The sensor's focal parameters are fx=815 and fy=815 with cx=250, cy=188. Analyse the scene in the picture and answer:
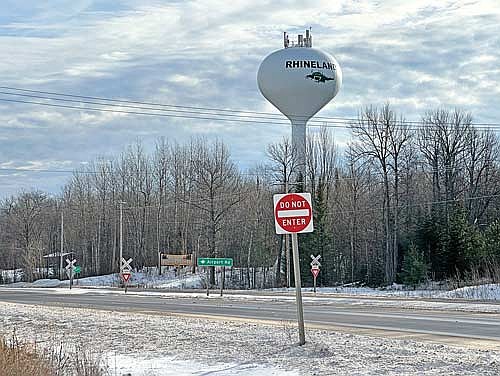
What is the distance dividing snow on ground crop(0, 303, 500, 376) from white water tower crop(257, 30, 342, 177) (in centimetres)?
3938

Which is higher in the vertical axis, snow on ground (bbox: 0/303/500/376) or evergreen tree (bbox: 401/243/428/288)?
evergreen tree (bbox: 401/243/428/288)

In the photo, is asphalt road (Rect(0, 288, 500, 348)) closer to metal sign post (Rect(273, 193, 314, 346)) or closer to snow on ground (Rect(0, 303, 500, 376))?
snow on ground (Rect(0, 303, 500, 376))

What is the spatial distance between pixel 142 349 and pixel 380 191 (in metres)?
58.8

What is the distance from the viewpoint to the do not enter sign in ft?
47.7

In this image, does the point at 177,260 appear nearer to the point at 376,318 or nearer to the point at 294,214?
the point at 376,318

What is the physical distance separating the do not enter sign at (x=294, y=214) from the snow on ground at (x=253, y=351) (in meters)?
2.16

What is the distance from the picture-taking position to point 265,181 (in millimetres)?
83500

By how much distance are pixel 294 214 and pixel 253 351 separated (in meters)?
2.56

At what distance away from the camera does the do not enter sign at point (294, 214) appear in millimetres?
14531

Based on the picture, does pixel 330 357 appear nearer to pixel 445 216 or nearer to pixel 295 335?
pixel 295 335

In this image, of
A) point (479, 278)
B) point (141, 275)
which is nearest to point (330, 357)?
point (479, 278)

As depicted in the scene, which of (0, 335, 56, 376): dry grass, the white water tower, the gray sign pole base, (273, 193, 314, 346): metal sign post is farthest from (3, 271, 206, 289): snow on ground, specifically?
(0, 335, 56, 376): dry grass

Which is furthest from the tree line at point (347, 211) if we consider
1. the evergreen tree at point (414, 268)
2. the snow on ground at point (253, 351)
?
the snow on ground at point (253, 351)

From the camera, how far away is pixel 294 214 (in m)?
14.6
